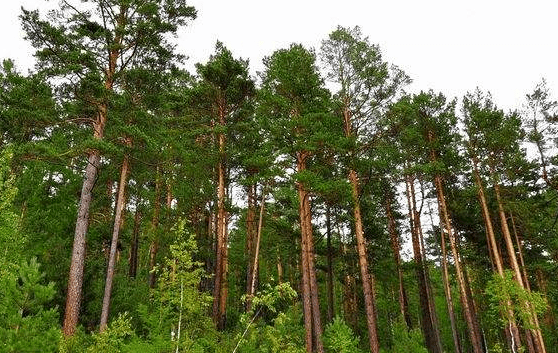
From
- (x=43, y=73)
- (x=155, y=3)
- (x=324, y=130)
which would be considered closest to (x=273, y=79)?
(x=324, y=130)

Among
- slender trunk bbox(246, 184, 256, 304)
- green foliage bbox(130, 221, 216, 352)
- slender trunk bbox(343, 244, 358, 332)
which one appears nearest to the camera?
green foliage bbox(130, 221, 216, 352)

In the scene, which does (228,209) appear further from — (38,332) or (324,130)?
(38,332)

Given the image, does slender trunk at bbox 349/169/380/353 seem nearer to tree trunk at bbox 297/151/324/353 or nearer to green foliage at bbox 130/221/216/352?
tree trunk at bbox 297/151/324/353

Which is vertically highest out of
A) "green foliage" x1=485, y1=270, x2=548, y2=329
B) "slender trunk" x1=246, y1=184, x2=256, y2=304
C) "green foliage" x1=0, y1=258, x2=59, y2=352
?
"slender trunk" x1=246, y1=184, x2=256, y2=304

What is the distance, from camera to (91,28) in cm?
1400

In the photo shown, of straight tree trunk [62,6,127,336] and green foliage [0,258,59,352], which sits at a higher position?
straight tree trunk [62,6,127,336]

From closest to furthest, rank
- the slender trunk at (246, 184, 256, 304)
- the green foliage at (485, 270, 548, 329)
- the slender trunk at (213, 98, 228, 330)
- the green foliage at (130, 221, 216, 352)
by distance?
the green foliage at (130, 221, 216, 352) → the green foliage at (485, 270, 548, 329) → the slender trunk at (213, 98, 228, 330) → the slender trunk at (246, 184, 256, 304)

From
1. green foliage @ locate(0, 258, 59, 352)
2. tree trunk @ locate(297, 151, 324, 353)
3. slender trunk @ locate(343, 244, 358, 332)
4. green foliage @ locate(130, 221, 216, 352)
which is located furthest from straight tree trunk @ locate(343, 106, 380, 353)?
green foliage @ locate(0, 258, 59, 352)

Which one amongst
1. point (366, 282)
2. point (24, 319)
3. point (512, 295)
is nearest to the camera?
point (24, 319)

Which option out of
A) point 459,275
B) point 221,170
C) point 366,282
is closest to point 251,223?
point 221,170

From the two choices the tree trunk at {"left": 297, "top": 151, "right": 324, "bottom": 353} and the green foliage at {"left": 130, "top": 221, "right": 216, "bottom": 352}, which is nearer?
the green foliage at {"left": 130, "top": 221, "right": 216, "bottom": 352}

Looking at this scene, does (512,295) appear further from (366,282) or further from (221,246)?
(221,246)

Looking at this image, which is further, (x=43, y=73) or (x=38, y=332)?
(x=43, y=73)

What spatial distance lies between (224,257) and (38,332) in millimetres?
12005
